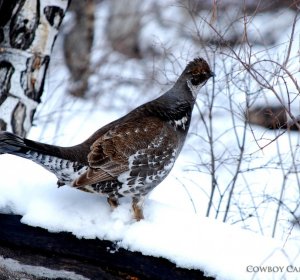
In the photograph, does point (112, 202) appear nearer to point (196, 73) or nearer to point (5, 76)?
point (196, 73)

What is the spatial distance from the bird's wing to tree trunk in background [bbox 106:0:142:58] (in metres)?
6.37

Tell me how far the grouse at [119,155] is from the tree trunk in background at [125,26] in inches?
248

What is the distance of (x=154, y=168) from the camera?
4.52 m

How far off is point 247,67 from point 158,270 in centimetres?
152

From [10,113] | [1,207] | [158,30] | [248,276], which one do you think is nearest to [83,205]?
[1,207]

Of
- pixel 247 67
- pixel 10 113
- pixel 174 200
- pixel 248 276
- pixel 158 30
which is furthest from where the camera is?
pixel 158 30

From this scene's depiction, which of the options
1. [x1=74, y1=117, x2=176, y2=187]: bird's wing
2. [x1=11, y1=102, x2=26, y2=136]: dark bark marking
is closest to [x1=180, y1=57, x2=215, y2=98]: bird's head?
[x1=74, y1=117, x2=176, y2=187]: bird's wing

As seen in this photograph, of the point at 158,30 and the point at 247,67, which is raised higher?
the point at 158,30

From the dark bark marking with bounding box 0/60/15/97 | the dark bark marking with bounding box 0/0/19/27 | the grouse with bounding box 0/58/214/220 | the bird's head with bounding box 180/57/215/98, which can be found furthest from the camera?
the dark bark marking with bounding box 0/60/15/97

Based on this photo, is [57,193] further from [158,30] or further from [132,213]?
[158,30]

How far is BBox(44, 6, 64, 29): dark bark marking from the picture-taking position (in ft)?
18.6

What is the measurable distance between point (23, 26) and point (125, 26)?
6464mm

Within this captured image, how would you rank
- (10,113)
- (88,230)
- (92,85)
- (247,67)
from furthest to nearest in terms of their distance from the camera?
(92,85) → (10,113) → (247,67) → (88,230)

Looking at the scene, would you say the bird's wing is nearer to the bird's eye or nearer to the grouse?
the grouse
